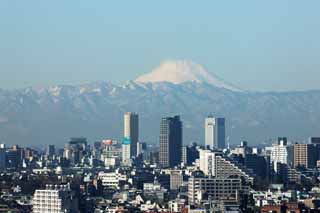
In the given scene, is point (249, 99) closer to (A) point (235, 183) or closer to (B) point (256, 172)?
(B) point (256, 172)

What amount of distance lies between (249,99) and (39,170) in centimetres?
8506

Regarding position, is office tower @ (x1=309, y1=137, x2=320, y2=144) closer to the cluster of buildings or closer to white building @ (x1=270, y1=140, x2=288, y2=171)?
the cluster of buildings

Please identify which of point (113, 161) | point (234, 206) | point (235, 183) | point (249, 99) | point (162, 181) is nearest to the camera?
point (234, 206)

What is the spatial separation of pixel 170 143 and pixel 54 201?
58014 millimetres

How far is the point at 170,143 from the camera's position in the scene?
10706 centimetres

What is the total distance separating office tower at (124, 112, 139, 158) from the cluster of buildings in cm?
8

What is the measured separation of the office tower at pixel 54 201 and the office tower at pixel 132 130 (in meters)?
63.7

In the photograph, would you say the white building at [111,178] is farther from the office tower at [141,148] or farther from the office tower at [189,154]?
the office tower at [141,148]

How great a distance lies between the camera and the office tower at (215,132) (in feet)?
405

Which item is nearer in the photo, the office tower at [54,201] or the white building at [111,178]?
the office tower at [54,201]

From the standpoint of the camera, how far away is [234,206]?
57375 mm

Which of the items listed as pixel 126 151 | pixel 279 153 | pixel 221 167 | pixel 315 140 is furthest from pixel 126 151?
pixel 221 167

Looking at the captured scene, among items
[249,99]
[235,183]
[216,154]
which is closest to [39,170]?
[216,154]

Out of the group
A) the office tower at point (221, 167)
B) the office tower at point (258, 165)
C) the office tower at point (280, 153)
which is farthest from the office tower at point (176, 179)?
the office tower at point (280, 153)
